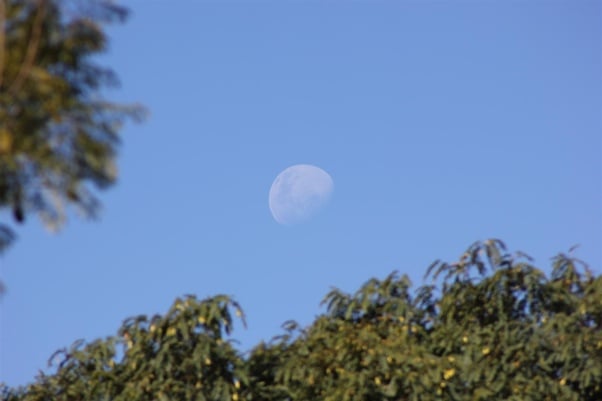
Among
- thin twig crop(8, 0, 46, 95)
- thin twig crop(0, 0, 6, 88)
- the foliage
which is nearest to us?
thin twig crop(0, 0, 6, 88)

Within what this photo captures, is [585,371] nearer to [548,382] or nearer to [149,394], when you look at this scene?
[548,382]

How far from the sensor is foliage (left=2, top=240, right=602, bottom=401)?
1711 centimetres

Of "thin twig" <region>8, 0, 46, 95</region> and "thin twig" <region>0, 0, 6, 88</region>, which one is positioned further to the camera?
"thin twig" <region>8, 0, 46, 95</region>

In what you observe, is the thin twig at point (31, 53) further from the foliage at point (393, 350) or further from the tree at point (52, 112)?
the foliage at point (393, 350)

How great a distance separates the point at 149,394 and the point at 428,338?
465cm

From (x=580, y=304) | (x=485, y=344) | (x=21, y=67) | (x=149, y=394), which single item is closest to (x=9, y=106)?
(x=21, y=67)

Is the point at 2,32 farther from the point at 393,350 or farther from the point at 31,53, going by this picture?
the point at 393,350

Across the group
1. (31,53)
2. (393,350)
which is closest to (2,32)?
(31,53)

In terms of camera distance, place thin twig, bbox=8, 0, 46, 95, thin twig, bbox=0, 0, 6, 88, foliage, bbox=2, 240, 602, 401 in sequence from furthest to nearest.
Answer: foliage, bbox=2, 240, 602, 401
thin twig, bbox=8, 0, 46, 95
thin twig, bbox=0, 0, 6, 88

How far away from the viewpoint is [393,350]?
17234mm

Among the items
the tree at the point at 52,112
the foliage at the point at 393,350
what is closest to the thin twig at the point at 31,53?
the tree at the point at 52,112

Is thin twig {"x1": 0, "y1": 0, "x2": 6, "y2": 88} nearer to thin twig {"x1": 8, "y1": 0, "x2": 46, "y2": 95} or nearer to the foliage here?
thin twig {"x1": 8, "y1": 0, "x2": 46, "y2": 95}

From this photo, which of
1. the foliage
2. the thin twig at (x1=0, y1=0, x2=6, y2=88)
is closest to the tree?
the thin twig at (x1=0, y1=0, x2=6, y2=88)

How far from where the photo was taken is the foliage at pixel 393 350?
17109mm
